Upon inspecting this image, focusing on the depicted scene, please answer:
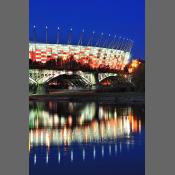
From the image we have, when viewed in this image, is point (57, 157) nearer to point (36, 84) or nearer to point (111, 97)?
point (111, 97)

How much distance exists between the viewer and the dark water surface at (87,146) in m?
9.91

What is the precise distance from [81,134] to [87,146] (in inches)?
94.4

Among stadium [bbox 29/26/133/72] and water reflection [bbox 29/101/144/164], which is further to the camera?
stadium [bbox 29/26/133/72]

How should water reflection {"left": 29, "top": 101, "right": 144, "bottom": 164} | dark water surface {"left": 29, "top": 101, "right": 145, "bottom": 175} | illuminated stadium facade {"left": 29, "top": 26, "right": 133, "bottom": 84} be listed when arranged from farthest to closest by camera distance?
1. illuminated stadium facade {"left": 29, "top": 26, "right": 133, "bottom": 84}
2. water reflection {"left": 29, "top": 101, "right": 144, "bottom": 164}
3. dark water surface {"left": 29, "top": 101, "right": 145, "bottom": 175}

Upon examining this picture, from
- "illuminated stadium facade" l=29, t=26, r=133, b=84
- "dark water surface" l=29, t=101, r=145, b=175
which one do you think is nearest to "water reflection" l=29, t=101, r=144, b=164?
"dark water surface" l=29, t=101, r=145, b=175

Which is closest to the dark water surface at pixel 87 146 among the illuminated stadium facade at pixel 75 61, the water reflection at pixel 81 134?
the water reflection at pixel 81 134

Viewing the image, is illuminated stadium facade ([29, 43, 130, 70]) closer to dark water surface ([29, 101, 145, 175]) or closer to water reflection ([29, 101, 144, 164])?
water reflection ([29, 101, 144, 164])

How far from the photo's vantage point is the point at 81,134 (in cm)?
1489

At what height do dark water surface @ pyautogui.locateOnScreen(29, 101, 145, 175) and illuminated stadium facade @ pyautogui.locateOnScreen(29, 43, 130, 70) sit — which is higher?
illuminated stadium facade @ pyautogui.locateOnScreen(29, 43, 130, 70)

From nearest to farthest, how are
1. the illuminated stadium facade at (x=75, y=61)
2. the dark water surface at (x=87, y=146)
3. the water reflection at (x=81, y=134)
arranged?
the dark water surface at (x=87, y=146)
the water reflection at (x=81, y=134)
the illuminated stadium facade at (x=75, y=61)

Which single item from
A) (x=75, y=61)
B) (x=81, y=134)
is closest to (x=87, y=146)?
(x=81, y=134)

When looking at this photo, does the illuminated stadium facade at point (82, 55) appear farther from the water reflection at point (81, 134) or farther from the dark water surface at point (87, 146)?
the dark water surface at point (87, 146)

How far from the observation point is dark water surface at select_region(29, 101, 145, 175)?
9.91 metres
